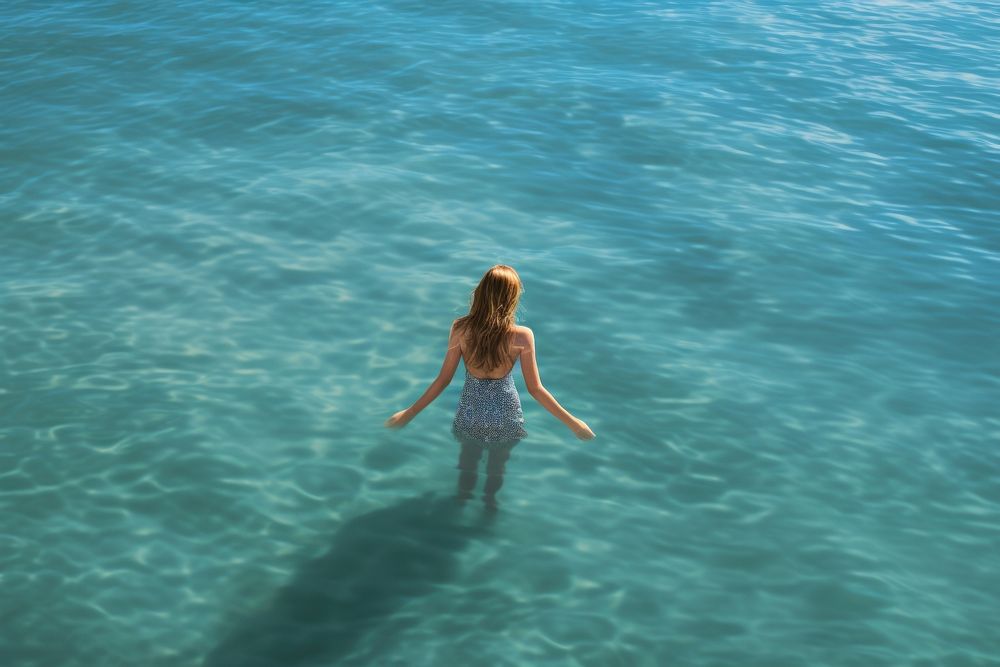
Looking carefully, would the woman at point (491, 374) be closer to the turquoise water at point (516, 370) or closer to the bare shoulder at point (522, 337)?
the bare shoulder at point (522, 337)

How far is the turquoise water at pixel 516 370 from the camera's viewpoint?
6.99 meters

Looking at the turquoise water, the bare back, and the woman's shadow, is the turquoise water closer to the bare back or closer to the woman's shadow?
the woman's shadow

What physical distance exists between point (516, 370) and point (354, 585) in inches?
160

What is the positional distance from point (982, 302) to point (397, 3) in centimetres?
1398

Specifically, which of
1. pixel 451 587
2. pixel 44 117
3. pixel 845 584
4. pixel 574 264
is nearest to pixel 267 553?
pixel 451 587

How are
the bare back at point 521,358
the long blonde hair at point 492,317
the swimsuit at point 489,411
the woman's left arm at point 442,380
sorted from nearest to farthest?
1. the long blonde hair at point 492,317
2. the bare back at point 521,358
3. the woman's left arm at point 442,380
4. the swimsuit at point 489,411

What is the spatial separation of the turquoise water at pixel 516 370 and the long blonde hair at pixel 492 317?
1406 millimetres

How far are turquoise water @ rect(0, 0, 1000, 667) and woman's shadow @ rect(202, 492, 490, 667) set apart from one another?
0.09 ft

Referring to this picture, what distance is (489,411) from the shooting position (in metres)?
7.48

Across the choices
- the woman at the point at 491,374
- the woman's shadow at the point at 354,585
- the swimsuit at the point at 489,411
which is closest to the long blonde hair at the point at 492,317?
the woman at the point at 491,374

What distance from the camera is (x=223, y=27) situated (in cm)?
1958

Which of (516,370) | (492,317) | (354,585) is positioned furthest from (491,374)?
(516,370)

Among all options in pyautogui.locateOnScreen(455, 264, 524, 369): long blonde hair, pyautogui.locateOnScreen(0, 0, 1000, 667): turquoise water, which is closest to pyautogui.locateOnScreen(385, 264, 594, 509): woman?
pyautogui.locateOnScreen(455, 264, 524, 369): long blonde hair

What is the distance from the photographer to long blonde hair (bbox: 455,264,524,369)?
6.84m
